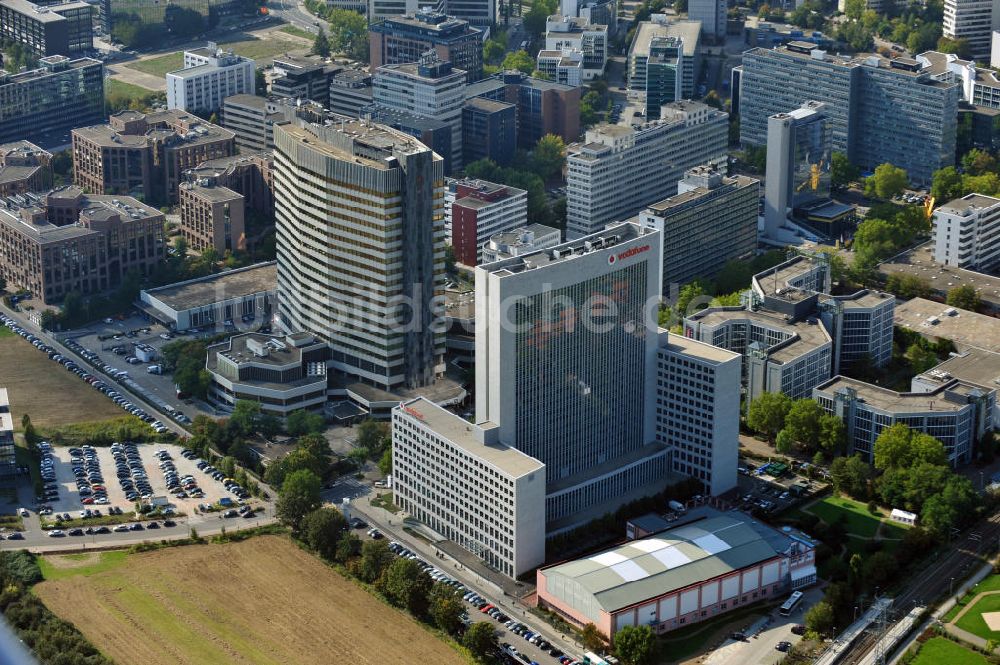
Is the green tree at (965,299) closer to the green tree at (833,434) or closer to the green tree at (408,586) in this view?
the green tree at (833,434)

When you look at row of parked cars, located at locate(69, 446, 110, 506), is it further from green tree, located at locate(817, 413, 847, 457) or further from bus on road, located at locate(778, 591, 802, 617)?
green tree, located at locate(817, 413, 847, 457)

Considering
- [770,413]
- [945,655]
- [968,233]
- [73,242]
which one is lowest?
[945,655]

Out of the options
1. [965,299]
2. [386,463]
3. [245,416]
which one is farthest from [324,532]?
[965,299]

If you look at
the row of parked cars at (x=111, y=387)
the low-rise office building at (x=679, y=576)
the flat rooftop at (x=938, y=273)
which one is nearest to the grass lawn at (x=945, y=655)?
the low-rise office building at (x=679, y=576)

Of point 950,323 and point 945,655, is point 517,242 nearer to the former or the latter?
point 950,323

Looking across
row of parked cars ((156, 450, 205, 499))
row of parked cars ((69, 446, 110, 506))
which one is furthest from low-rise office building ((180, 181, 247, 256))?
row of parked cars ((156, 450, 205, 499))

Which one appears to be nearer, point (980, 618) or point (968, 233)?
point (980, 618)

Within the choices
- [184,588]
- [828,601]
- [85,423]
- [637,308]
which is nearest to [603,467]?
[637,308]
